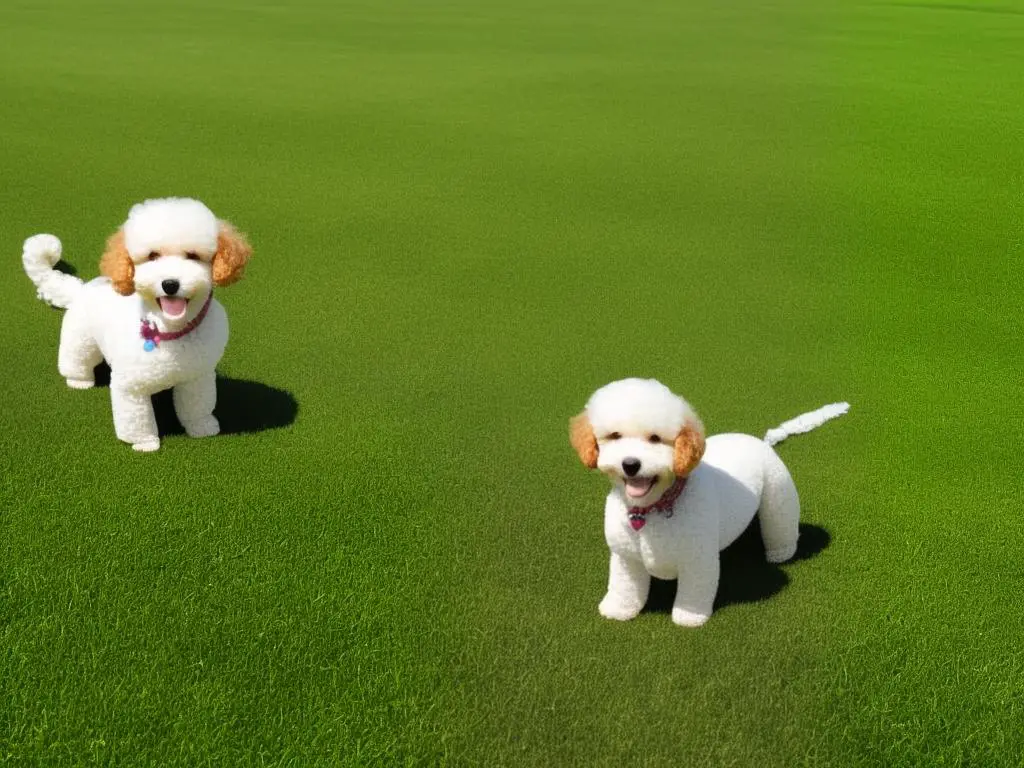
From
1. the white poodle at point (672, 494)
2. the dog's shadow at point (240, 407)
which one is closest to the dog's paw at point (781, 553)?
the white poodle at point (672, 494)

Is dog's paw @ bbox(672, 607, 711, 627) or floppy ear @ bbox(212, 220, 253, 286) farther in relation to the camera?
floppy ear @ bbox(212, 220, 253, 286)

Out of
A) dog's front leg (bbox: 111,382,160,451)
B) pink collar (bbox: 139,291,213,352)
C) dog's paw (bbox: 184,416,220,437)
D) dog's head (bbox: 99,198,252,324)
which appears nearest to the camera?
dog's head (bbox: 99,198,252,324)

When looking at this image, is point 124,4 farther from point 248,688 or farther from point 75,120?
point 248,688

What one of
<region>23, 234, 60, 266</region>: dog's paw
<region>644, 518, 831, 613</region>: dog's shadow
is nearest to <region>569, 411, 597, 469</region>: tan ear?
<region>644, 518, 831, 613</region>: dog's shadow

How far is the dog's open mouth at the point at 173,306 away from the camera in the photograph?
196 inches

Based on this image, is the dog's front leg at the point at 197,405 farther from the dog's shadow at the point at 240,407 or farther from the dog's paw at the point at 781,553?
the dog's paw at the point at 781,553

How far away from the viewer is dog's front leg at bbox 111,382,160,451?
5.31 meters

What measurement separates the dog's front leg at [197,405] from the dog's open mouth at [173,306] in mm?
461

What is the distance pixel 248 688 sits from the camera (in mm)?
3756

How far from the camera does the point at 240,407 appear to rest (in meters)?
5.93

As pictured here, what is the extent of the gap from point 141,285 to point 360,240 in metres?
3.93

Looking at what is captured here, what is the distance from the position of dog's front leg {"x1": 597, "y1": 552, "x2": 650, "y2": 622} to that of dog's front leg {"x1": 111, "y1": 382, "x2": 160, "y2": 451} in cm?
233

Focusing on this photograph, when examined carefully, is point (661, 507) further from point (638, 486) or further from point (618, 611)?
point (618, 611)

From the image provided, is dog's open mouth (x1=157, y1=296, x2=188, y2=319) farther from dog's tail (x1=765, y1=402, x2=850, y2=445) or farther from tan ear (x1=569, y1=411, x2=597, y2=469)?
dog's tail (x1=765, y1=402, x2=850, y2=445)
